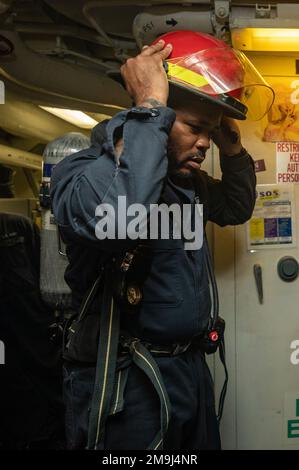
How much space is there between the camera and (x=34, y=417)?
2.64 m

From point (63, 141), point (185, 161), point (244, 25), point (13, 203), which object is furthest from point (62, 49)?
point (13, 203)

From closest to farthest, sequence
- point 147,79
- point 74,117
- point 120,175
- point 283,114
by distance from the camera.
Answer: point 120,175 → point 147,79 → point 283,114 → point 74,117

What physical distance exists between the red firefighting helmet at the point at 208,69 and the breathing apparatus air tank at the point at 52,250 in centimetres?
86

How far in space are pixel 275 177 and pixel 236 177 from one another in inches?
11.8

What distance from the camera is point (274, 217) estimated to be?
1919 millimetres

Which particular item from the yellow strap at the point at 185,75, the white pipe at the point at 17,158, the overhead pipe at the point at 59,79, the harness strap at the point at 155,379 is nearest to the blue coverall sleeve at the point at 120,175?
the yellow strap at the point at 185,75

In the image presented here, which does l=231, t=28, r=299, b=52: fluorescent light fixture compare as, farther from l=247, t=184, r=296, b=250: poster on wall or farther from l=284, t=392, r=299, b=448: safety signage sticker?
l=284, t=392, r=299, b=448: safety signage sticker

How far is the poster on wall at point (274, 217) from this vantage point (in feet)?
6.28

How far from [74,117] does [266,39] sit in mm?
2327

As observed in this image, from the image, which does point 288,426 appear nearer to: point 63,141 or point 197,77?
point 197,77

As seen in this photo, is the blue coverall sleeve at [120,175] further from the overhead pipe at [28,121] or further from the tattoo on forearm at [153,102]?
the overhead pipe at [28,121]

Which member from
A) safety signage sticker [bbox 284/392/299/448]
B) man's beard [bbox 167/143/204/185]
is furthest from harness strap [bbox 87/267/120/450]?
safety signage sticker [bbox 284/392/299/448]
